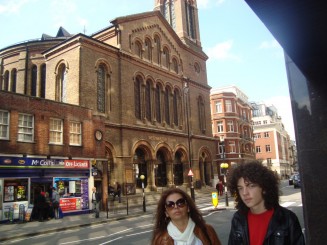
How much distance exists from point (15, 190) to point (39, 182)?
62.4 inches

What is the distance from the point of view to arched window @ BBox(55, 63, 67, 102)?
29.0 m

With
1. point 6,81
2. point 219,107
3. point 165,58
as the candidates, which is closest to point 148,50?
point 165,58

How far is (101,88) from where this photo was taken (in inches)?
1127

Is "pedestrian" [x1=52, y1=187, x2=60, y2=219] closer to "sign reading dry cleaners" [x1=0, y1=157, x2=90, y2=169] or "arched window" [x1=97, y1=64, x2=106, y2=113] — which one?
"sign reading dry cleaners" [x1=0, y1=157, x2=90, y2=169]

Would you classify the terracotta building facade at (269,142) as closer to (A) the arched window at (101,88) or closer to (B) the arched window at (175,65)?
(B) the arched window at (175,65)

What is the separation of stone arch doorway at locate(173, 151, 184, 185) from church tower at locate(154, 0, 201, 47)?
15235 mm

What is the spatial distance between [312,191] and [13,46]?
37526 millimetres

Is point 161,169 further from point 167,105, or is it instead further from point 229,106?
point 229,106

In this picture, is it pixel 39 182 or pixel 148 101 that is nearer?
pixel 39 182

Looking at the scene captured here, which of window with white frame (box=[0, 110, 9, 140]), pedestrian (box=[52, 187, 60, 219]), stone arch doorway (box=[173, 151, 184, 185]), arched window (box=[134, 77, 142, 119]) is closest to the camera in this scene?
window with white frame (box=[0, 110, 9, 140])

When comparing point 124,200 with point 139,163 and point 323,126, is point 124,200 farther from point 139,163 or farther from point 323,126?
point 323,126

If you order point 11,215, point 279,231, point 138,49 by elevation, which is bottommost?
point 11,215

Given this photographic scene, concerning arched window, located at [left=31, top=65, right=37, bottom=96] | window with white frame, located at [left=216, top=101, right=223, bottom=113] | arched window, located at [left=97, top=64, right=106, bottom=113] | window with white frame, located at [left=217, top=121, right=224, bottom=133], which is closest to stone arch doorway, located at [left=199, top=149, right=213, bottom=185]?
arched window, located at [left=97, top=64, right=106, bottom=113]

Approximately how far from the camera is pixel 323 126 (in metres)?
3.95
